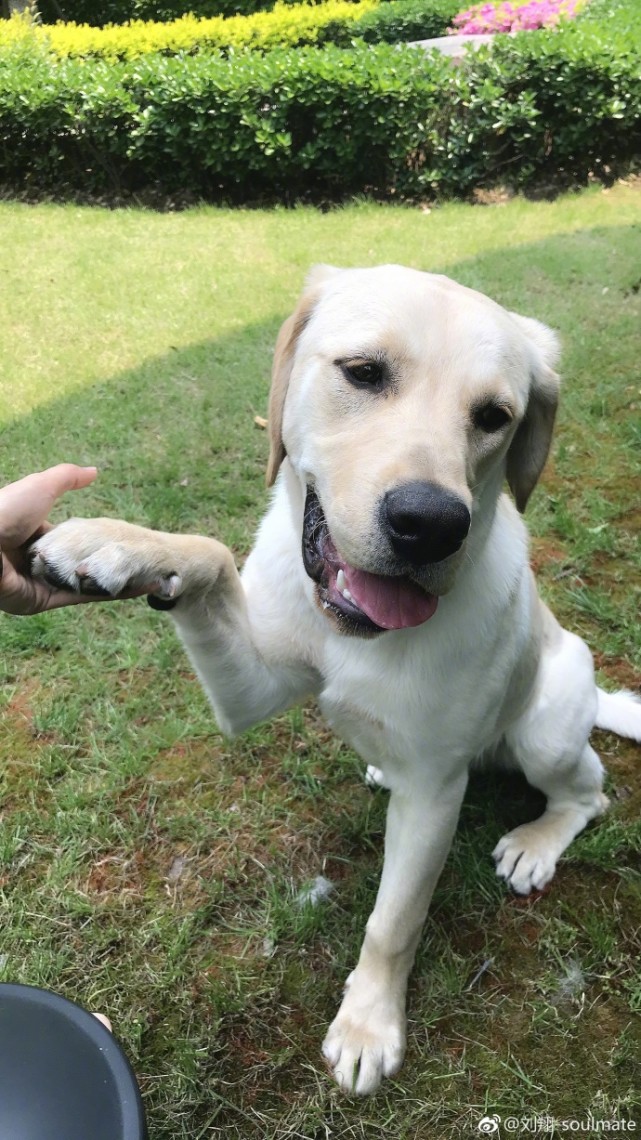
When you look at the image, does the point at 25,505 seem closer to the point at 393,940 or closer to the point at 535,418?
the point at 535,418

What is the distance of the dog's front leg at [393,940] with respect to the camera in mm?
2021

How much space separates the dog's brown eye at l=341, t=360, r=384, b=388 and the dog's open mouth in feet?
0.92

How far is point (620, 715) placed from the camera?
288 centimetres

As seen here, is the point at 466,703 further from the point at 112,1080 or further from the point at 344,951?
the point at 112,1080

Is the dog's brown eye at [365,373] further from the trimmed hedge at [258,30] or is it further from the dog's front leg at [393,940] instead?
the trimmed hedge at [258,30]

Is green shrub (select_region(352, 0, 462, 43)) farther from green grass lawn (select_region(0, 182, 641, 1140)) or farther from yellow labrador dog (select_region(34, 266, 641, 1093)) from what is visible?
yellow labrador dog (select_region(34, 266, 641, 1093))

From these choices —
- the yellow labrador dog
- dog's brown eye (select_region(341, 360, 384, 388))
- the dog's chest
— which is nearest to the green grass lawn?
the yellow labrador dog

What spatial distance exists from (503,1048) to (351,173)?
8.78 metres

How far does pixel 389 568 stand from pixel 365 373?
0.49 m

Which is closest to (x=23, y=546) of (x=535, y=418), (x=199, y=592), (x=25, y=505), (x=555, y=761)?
(x=25, y=505)

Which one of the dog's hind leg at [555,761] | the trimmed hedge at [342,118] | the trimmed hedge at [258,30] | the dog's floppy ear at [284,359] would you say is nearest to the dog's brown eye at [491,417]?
the dog's floppy ear at [284,359]

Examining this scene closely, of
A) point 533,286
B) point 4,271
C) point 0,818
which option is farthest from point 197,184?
point 0,818

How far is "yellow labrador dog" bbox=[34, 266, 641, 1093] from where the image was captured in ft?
5.43

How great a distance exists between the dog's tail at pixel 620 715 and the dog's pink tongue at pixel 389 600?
1450 mm
